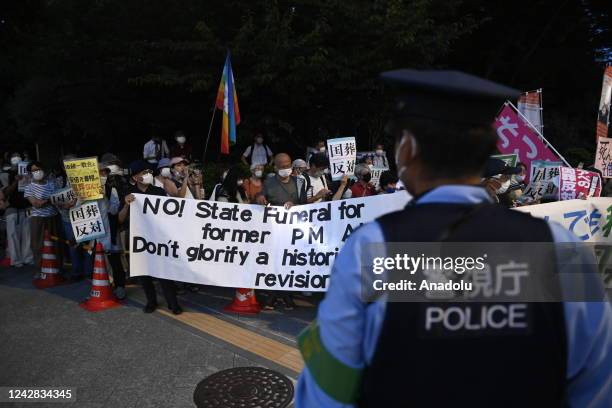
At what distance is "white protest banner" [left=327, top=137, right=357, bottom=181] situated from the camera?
23.8 feet

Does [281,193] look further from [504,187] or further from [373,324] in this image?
[373,324]

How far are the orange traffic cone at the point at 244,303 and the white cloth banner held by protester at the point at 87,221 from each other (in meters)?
2.03

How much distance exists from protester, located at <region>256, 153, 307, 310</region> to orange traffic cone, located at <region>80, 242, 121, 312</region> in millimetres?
2030

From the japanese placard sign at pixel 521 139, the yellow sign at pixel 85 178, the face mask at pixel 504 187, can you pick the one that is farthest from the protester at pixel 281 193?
the japanese placard sign at pixel 521 139

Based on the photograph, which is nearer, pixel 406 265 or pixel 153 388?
pixel 406 265

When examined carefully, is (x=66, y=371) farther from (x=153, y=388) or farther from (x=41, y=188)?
(x=41, y=188)

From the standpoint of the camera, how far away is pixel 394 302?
3.98 feet

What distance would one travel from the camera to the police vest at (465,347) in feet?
3.89

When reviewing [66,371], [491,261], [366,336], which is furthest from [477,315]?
[66,371]

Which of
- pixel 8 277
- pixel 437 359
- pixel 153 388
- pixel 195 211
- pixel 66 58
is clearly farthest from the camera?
pixel 66 58

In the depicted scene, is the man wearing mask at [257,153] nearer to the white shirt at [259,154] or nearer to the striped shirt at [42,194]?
the white shirt at [259,154]

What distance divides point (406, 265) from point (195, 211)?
467 cm

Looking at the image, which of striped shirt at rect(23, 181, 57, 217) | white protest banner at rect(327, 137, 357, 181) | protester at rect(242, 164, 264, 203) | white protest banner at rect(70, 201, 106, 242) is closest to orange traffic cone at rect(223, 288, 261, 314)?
protester at rect(242, 164, 264, 203)

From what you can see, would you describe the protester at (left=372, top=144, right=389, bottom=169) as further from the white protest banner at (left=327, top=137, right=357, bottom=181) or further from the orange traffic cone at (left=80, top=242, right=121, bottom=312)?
the orange traffic cone at (left=80, top=242, right=121, bottom=312)
